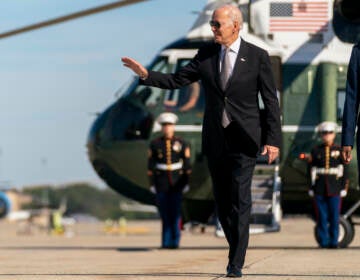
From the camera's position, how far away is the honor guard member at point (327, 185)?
14145mm

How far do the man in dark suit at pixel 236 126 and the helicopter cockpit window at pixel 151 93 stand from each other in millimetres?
7003

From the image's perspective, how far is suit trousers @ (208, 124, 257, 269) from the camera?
8.26 m

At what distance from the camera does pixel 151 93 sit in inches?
608

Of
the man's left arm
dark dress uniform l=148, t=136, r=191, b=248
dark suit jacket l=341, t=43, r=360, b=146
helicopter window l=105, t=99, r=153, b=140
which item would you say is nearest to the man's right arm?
the man's left arm

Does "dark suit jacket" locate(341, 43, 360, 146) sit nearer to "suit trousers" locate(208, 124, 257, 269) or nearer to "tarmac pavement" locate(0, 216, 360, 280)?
"suit trousers" locate(208, 124, 257, 269)

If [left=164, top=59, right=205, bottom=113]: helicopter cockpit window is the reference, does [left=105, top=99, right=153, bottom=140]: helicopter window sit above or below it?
below

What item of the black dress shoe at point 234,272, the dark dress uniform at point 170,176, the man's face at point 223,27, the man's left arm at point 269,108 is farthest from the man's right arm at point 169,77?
the dark dress uniform at point 170,176

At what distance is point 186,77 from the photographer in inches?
336

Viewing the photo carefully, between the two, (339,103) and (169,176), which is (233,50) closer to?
(169,176)

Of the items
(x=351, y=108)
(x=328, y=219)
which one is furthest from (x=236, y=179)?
(x=328, y=219)

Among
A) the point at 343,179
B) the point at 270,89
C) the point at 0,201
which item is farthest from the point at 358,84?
the point at 0,201

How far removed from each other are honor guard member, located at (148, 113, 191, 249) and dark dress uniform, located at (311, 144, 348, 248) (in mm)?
1712

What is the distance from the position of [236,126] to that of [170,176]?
6.17 meters

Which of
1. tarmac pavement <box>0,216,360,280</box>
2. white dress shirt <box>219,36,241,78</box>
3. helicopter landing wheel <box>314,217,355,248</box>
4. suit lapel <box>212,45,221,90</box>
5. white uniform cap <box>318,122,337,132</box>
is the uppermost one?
white dress shirt <box>219,36,241,78</box>
